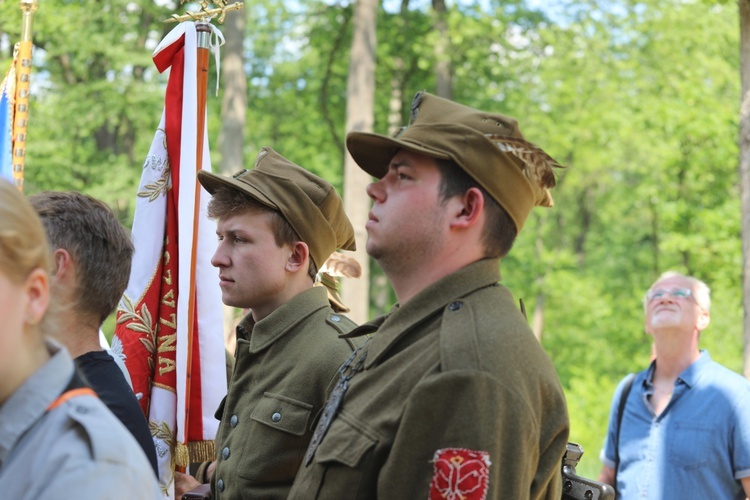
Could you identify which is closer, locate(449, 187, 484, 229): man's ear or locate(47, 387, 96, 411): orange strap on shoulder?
locate(47, 387, 96, 411): orange strap on shoulder

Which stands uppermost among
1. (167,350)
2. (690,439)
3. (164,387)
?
(167,350)

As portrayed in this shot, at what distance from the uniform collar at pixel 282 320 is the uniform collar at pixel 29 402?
1.86m

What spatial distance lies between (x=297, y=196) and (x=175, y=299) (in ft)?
3.31

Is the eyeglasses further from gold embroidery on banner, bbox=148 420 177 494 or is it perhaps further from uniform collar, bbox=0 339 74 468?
uniform collar, bbox=0 339 74 468

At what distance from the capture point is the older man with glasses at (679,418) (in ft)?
16.0

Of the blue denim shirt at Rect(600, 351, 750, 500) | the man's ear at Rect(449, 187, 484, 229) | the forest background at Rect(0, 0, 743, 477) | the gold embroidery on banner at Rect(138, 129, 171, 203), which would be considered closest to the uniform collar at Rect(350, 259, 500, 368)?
the man's ear at Rect(449, 187, 484, 229)

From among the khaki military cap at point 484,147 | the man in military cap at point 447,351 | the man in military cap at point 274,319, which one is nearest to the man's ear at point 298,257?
the man in military cap at point 274,319

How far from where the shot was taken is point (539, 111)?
26406 millimetres

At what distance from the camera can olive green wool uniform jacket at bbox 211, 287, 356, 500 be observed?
10.8 ft

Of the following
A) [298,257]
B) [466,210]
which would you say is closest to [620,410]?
Answer: [298,257]

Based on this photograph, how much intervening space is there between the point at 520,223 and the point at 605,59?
25.8m

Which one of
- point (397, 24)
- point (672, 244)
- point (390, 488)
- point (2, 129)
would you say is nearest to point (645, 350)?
point (672, 244)

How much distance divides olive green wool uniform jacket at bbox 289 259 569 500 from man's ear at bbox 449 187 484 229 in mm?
115

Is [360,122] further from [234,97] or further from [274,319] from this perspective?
[274,319]
